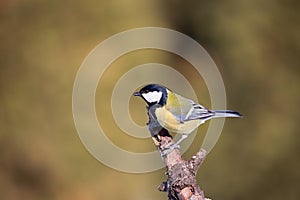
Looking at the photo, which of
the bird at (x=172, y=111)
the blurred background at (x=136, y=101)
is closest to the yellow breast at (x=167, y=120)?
the bird at (x=172, y=111)

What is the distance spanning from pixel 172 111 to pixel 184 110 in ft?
0.15

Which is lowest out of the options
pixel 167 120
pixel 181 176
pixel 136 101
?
A: pixel 181 176

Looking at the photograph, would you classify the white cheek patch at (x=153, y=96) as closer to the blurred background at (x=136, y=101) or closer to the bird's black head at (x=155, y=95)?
the bird's black head at (x=155, y=95)

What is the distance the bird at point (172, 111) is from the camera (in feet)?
4.63

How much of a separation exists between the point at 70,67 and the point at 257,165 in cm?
114

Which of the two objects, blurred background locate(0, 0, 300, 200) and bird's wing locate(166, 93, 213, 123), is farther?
blurred background locate(0, 0, 300, 200)

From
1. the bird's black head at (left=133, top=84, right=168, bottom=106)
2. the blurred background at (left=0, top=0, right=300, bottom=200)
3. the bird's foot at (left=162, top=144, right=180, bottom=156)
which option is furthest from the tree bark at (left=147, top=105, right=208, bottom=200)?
the blurred background at (left=0, top=0, right=300, bottom=200)

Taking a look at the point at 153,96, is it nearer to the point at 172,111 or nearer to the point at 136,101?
the point at 172,111

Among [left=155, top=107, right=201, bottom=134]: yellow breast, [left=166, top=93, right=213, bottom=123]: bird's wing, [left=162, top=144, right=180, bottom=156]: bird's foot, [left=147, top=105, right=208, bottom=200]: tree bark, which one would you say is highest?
[left=166, top=93, right=213, bottom=123]: bird's wing

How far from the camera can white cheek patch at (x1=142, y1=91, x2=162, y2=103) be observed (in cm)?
141

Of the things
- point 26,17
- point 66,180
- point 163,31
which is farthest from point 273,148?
point 26,17

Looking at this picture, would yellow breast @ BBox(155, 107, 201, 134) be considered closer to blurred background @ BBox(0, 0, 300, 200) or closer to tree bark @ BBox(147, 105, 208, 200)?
tree bark @ BBox(147, 105, 208, 200)

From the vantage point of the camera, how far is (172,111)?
4.70 ft

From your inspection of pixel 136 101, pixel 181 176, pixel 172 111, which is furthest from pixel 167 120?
pixel 136 101
